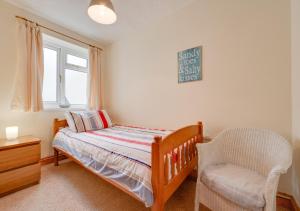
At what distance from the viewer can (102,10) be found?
4.94ft

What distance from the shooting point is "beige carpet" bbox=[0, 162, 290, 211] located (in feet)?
4.81

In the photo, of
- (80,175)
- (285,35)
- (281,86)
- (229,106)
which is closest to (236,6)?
(285,35)

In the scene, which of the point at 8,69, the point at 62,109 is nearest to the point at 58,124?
the point at 62,109

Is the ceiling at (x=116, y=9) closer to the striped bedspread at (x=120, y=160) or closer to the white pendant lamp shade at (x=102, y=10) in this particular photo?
the white pendant lamp shade at (x=102, y=10)

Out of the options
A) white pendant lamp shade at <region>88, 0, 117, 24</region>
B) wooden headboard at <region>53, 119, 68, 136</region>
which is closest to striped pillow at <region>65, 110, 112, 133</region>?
wooden headboard at <region>53, 119, 68, 136</region>

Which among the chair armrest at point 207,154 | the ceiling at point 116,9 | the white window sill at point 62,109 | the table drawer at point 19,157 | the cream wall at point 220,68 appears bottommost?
the table drawer at point 19,157

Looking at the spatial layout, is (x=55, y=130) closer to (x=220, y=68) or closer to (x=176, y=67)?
(x=176, y=67)

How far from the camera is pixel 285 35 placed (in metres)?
1.45

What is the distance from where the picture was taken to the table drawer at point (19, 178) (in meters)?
1.62

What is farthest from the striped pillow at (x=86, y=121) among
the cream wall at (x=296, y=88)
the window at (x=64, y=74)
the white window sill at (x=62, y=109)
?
the cream wall at (x=296, y=88)

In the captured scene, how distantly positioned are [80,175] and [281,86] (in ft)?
9.28

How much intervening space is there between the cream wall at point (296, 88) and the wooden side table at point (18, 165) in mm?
2978

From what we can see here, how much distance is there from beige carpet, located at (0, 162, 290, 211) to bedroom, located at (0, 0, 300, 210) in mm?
15

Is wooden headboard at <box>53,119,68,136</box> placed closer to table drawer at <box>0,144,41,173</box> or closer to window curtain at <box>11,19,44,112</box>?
window curtain at <box>11,19,44,112</box>
